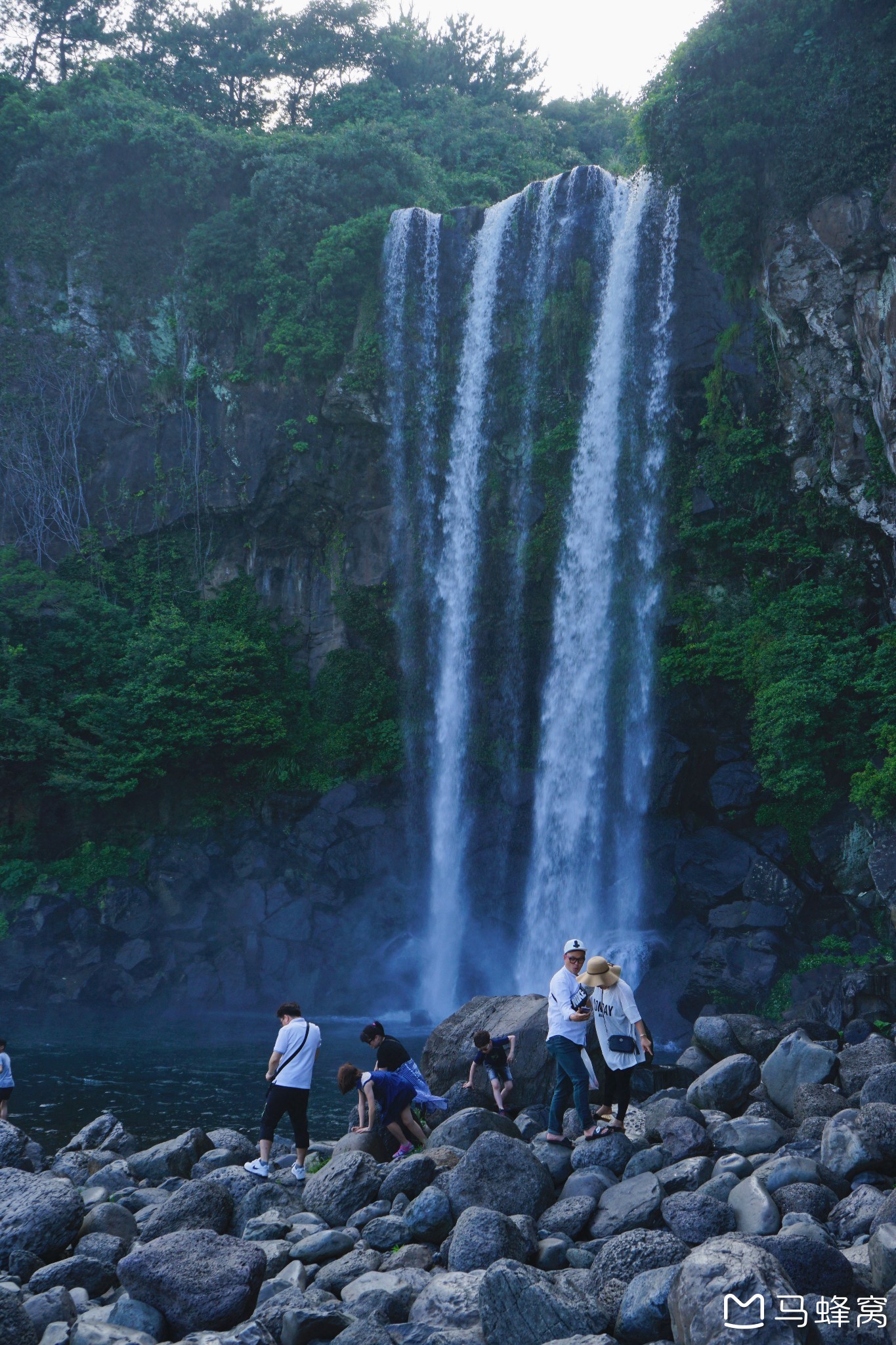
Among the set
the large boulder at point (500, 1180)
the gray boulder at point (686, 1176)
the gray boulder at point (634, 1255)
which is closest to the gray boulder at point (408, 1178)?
the large boulder at point (500, 1180)

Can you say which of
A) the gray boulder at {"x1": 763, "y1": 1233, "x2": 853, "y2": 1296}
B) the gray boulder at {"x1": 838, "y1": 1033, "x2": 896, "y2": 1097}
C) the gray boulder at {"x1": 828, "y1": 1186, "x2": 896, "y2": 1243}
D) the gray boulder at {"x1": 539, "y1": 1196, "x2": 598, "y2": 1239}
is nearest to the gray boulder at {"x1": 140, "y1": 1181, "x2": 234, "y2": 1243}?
the gray boulder at {"x1": 539, "y1": 1196, "x2": 598, "y2": 1239}

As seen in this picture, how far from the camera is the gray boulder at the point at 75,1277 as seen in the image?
5.96 metres

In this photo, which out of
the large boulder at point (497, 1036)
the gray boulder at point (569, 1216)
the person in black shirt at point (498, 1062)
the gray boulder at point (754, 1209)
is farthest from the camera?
the large boulder at point (497, 1036)

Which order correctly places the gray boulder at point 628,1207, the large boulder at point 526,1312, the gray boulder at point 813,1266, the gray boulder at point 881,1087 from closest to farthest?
the large boulder at point 526,1312, the gray boulder at point 813,1266, the gray boulder at point 628,1207, the gray boulder at point 881,1087

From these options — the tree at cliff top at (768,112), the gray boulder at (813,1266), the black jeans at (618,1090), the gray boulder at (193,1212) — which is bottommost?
the gray boulder at (193,1212)

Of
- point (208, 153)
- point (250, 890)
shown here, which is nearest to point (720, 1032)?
point (250, 890)

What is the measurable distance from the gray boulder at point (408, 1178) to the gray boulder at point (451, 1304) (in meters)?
1.77

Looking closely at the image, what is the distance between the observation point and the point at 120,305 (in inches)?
938

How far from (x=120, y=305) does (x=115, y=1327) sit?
76.1 feet

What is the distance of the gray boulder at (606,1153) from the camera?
7.11 metres

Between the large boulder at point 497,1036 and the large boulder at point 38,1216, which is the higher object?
the large boulder at point 497,1036

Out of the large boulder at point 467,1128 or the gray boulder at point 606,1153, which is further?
the large boulder at point 467,1128

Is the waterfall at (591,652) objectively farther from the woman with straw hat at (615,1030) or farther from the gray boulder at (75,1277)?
the gray boulder at (75,1277)

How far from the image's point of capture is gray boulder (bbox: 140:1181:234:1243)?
21.7 feet
